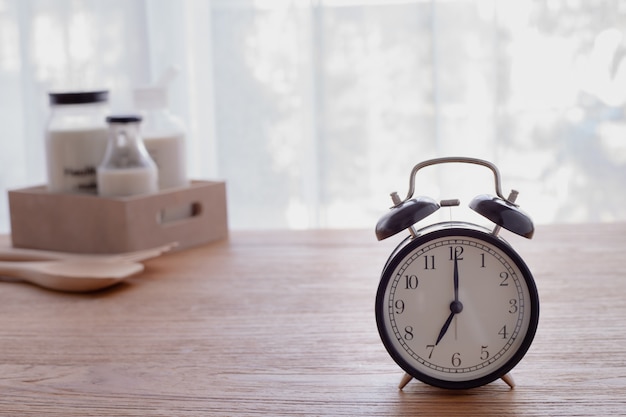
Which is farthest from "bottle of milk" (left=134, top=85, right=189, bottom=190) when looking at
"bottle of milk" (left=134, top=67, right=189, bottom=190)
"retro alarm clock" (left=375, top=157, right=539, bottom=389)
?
"retro alarm clock" (left=375, top=157, right=539, bottom=389)

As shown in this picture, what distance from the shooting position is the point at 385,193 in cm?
257

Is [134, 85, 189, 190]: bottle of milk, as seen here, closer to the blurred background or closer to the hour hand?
the hour hand

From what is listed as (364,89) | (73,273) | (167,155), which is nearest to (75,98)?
(167,155)

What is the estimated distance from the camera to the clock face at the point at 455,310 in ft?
2.32

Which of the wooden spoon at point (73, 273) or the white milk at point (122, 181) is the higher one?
the white milk at point (122, 181)

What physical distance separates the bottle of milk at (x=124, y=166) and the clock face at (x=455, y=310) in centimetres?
73

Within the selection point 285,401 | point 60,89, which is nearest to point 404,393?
point 285,401

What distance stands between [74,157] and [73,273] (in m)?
0.32

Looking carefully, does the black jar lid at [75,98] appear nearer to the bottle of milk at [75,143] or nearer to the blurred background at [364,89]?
the bottle of milk at [75,143]

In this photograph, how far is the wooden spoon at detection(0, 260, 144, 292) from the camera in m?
1.13

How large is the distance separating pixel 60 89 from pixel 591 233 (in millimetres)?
1942

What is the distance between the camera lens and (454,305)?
27.9 inches

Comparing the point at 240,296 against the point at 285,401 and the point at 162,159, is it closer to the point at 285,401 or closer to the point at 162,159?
the point at 285,401

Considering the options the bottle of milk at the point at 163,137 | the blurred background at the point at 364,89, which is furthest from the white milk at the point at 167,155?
the blurred background at the point at 364,89
